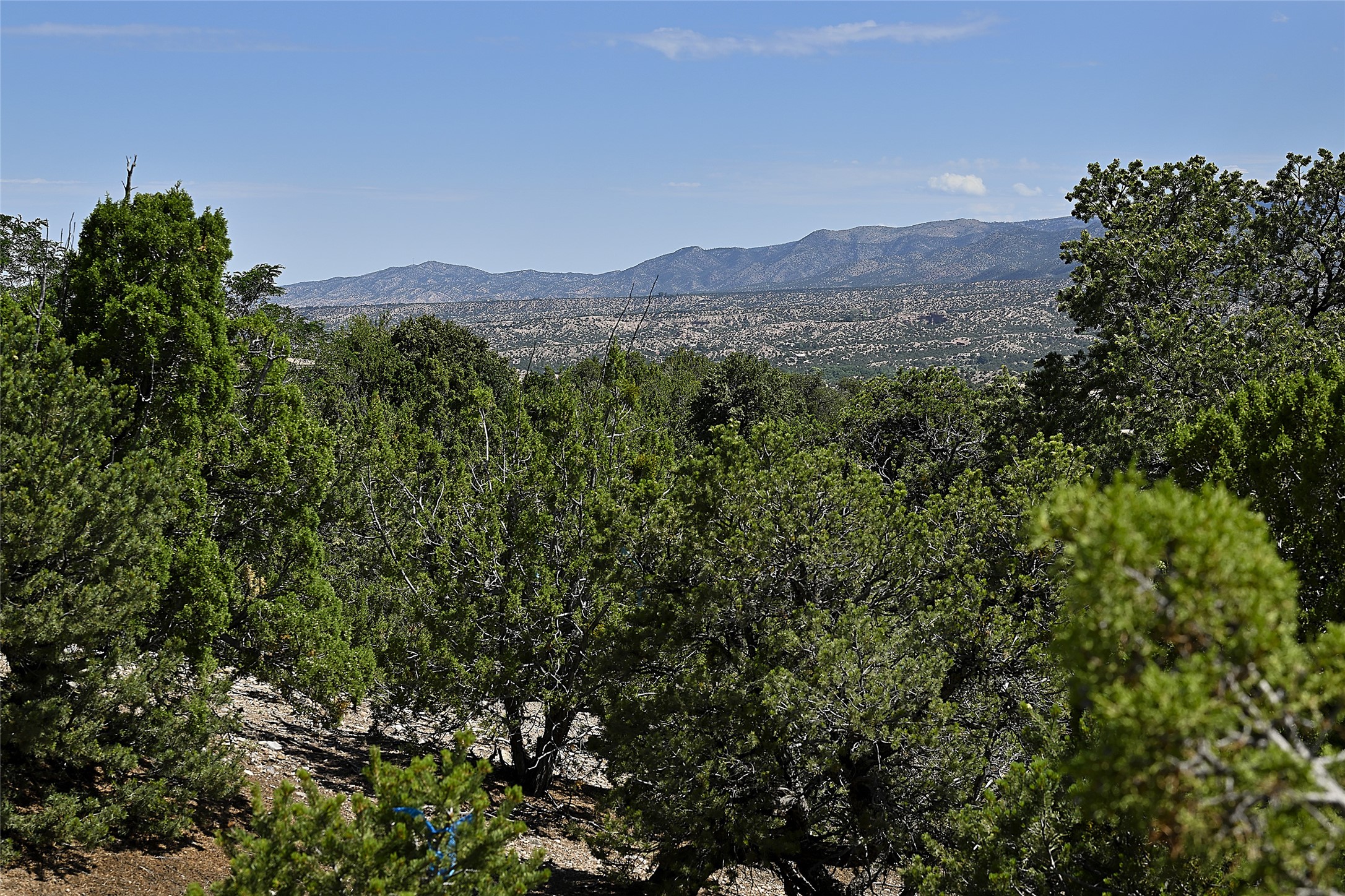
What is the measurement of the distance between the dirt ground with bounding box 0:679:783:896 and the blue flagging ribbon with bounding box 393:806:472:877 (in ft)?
20.3

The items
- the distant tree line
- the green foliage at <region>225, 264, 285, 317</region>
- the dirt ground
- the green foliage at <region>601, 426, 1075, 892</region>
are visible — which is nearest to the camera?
the distant tree line

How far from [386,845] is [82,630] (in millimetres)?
→ 5714

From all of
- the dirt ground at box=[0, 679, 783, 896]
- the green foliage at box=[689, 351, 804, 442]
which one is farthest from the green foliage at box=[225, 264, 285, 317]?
the green foliage at box=[689, 351, 804, 442]

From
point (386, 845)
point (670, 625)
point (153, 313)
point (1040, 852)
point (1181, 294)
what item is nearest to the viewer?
point (386, 845)

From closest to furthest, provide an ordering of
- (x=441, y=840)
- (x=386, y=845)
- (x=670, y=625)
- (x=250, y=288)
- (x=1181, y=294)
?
(x=386, y=845) → (x=441, y=840) → (x=670, y=625) → (x=1181, y=294) → (x=250, y=288)

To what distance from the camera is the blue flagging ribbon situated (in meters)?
5.75

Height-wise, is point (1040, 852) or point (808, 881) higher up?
point (1040, 852)

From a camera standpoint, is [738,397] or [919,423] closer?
[919,423]

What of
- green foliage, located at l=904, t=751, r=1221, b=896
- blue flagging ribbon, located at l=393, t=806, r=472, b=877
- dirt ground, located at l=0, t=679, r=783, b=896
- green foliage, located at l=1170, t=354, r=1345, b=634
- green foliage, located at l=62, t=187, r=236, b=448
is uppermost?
green foliage, located at l=62, t=187, r=236, b=448

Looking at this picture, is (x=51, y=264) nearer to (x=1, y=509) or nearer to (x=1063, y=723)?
(x=1, y=509)

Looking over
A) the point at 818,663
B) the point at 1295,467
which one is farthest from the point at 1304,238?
the point at 818,663

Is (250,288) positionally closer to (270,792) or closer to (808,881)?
(270,792)

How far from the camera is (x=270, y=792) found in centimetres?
1366

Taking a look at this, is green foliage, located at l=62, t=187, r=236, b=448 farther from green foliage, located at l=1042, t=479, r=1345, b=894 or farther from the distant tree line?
green foliage, located at l=1042, t=479, r=1345, b=894
